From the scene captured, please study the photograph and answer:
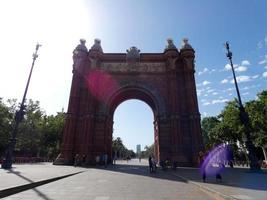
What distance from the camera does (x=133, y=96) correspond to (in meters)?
32.9

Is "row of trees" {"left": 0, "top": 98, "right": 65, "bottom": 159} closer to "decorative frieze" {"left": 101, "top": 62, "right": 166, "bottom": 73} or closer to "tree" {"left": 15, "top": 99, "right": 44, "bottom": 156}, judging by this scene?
"tree" {"left": 15, "top": 99, "right": 44, "bottom": 156}

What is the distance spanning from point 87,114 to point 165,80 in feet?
38.4

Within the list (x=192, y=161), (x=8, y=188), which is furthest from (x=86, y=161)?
(x=8, y=188)

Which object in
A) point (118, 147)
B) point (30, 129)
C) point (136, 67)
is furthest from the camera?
point (118, 147)

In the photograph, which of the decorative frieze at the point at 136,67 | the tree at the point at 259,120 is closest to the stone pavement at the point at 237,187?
the decorative frieze at the point at 136,67

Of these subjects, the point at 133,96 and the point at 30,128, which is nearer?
the point at 133,96

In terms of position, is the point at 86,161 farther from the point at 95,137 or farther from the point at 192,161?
the point at 192,161

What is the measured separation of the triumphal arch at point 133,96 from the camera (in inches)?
1053

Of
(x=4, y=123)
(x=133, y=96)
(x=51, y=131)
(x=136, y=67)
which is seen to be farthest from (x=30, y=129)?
(x=136, y=67)

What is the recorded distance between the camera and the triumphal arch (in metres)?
26.8

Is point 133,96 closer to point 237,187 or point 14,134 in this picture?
point 14,134

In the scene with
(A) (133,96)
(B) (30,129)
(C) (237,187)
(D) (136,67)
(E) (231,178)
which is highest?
(D) (136,67)

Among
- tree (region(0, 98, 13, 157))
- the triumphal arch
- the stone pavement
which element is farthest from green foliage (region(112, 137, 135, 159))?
the stone pavement

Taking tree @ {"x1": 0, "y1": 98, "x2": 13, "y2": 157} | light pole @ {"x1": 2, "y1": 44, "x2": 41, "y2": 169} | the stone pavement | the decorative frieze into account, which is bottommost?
the stone pavement
